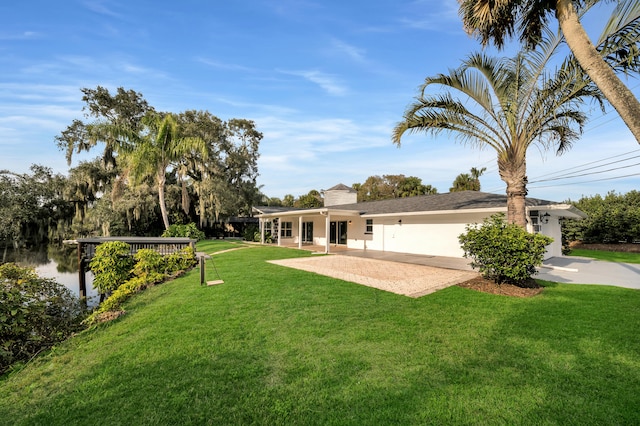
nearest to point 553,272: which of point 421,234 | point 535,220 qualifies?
point 535,220

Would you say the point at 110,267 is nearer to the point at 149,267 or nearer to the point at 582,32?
the point at 149,267

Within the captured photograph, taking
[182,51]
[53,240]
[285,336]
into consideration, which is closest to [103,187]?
[53,240]

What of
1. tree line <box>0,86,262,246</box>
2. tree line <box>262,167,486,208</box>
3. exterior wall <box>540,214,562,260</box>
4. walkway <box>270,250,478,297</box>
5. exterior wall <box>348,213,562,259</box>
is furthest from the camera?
tree line <box>262,167,486,208</box>

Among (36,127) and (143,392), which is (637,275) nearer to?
(143,392)

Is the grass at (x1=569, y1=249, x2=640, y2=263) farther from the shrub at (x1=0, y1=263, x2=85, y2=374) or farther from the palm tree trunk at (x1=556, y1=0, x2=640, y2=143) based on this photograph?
the shrub at (x1=0, y1=263, x2=85, y2=374)

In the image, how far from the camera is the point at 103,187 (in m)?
26.9

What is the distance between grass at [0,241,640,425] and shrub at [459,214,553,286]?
3.17 feet

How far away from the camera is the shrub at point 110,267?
9453 mm

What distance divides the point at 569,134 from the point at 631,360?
22.6 feet

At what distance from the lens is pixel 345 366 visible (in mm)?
3361

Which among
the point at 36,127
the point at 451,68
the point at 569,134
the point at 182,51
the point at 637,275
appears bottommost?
the point at 637,275

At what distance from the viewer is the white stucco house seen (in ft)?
38.9

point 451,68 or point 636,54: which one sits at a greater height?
point 451,68

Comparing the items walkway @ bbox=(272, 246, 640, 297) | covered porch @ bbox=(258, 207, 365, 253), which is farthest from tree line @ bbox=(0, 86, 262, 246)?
walkway @ bbox=(272, 246, 640, 297)
